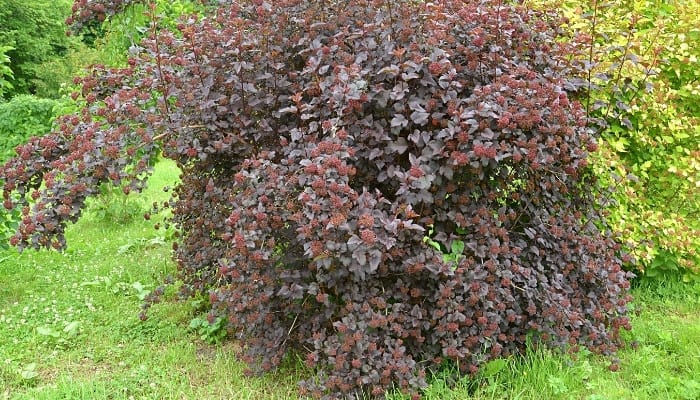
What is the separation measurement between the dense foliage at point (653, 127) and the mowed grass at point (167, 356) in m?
0.40

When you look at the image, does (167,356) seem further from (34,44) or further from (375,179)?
(34,44)

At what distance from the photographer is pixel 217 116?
10.1ft

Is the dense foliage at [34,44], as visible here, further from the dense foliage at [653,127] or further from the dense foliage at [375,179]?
the dense foliage at [653,127]

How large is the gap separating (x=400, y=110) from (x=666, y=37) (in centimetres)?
201

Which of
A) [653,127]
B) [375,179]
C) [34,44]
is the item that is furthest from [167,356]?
[34,44]

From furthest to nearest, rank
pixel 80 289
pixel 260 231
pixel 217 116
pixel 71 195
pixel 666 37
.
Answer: pixel 80 289
pixel 666 37
pixel 217 116
pixel 71 195
pixel 260 231

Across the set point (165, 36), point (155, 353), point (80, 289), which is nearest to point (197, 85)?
point (165, 36)

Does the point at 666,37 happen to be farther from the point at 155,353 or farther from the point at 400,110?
the point at 155,353

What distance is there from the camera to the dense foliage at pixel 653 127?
3492mm

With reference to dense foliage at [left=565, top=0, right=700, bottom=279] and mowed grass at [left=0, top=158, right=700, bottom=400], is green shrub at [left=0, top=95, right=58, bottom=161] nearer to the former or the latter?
mowed grass at [left=0, top=158, right=700, bottom=400]

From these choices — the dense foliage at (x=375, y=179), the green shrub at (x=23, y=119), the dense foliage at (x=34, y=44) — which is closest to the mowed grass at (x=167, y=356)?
the dense foliage at (x=375, y=179)

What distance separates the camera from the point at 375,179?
114 inches

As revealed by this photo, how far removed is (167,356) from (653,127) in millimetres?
3181

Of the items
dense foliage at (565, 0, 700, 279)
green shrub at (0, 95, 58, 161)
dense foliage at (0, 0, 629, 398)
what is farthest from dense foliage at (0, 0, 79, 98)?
dense foliage at (565, 0, 700, 279)
